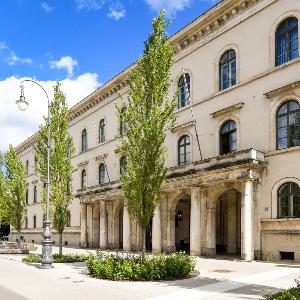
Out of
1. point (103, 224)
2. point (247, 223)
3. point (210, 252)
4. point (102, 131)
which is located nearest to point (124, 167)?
point (103, 224)

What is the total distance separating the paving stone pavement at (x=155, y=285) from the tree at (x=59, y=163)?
234 inches

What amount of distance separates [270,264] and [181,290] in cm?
847

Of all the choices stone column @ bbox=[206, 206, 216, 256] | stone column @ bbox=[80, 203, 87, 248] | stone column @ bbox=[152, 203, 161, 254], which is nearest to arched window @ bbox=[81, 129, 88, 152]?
stone column @ bbox=[80, 203, 87, 248]

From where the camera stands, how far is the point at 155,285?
1345 centimetres

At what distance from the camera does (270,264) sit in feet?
64.0

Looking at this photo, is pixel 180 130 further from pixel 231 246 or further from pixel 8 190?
pixel 8 190

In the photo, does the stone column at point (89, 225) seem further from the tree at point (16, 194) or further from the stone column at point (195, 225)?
the stone column at point (195, 225)

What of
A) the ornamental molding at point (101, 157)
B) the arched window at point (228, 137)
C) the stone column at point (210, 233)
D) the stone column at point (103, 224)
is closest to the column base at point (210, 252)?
the stone column at point (210, 233)

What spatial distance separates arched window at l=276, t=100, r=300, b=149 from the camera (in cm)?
2097

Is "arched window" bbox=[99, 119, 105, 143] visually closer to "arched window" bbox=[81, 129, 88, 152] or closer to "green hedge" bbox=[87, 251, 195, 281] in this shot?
"arched window" bbox=[81, 129, 88, 152]

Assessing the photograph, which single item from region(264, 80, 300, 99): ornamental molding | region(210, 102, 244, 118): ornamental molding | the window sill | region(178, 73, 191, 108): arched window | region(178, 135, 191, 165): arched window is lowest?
the window sill

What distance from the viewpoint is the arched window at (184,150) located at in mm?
28172

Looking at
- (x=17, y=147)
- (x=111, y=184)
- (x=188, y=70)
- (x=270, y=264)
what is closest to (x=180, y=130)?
(x=188, y=70)

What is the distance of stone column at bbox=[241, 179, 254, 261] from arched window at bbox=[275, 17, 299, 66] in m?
6.61
